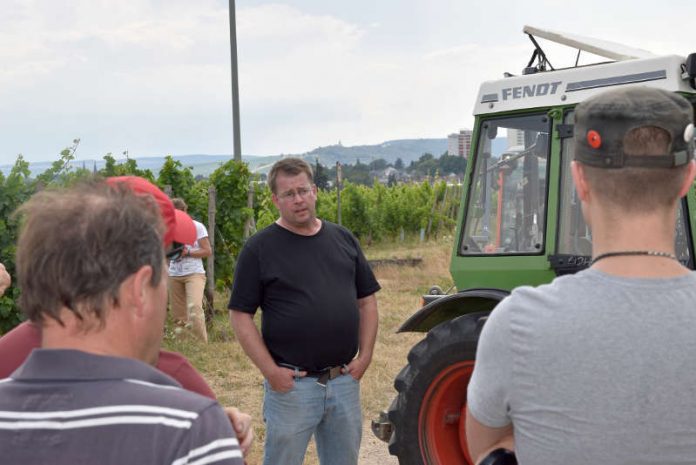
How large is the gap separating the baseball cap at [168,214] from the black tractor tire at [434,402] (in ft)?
6.74

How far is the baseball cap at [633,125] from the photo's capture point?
1318mm

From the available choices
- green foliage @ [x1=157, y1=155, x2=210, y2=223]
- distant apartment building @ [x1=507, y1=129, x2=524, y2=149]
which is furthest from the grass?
distant apartment building @ [x1=507, y1=129, x2=524, y2=149]

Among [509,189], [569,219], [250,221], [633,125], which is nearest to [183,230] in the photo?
Answer: [633,125]

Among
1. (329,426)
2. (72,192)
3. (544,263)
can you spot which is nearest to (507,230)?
(544,263)

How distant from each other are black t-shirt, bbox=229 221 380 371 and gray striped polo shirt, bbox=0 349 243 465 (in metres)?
2.01

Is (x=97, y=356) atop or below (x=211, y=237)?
atop

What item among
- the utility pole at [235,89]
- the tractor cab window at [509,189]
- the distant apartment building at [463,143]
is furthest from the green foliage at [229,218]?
the tractor cab window at [509,189]

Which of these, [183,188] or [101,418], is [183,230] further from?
Result: [183,188]

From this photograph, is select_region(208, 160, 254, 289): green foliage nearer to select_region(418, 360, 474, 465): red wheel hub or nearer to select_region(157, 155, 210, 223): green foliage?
select_region(157, 155, 210, 223): green foliage

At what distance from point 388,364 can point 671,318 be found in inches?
253

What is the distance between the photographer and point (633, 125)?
1322mm

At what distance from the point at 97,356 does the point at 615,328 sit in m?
0.78

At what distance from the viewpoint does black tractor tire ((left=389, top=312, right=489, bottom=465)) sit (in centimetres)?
380

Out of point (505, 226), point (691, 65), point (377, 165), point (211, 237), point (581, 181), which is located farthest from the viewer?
point (377, 165)
